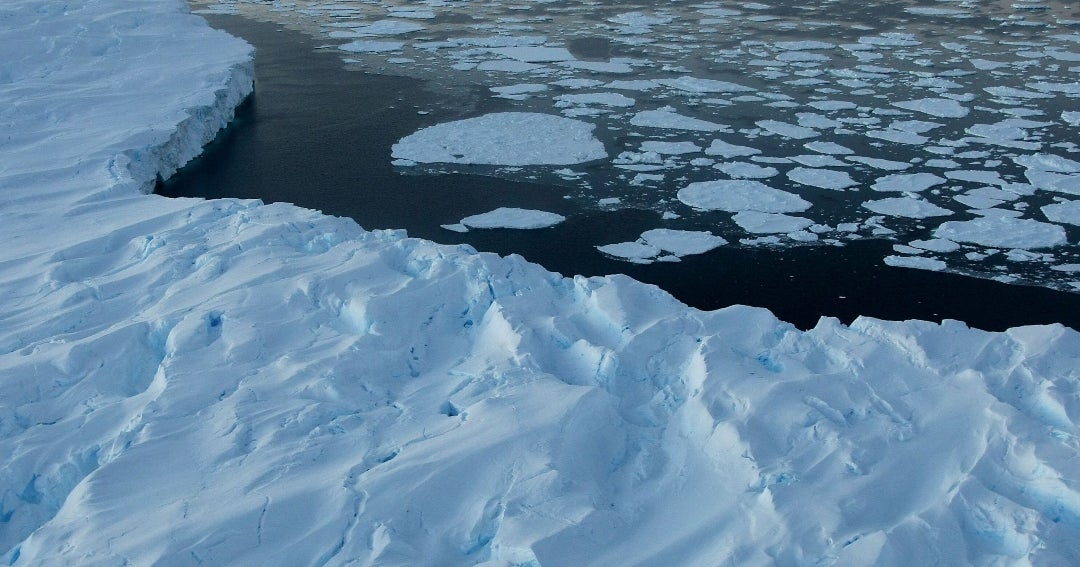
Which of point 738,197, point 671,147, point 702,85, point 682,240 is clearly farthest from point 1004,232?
point 702,85

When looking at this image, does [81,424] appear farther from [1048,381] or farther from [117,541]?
[1048,381]

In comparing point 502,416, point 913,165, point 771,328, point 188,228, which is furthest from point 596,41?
point 502,416

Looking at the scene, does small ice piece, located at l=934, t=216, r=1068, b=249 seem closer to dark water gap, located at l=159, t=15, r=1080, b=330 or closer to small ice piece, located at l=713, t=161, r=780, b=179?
dark water gap, located at l=159, t=15, r=1080, b=330

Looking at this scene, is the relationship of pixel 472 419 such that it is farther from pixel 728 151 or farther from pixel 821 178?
pixel 728 151

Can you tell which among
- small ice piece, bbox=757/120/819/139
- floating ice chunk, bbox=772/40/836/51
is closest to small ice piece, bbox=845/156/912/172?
small ice piece, bbox=757/120/819/139

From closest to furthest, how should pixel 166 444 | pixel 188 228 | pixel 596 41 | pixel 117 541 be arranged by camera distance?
pixel 117 541, pixel 166 444, pixel 188 228, pixel 596 41
